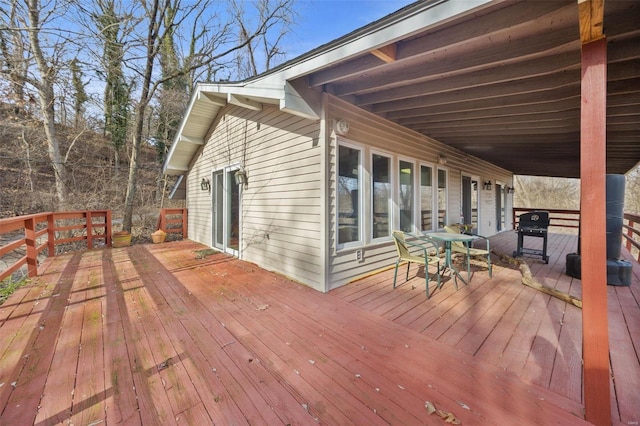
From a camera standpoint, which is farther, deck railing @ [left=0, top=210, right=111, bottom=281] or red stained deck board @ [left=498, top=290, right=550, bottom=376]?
deck railing @ [left=0, top=210, right=111, bottom=281]

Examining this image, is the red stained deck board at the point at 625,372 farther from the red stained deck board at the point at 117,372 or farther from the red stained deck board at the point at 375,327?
the red stained deck board at the point at 117,372

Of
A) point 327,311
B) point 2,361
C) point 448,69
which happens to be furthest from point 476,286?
point 2,361

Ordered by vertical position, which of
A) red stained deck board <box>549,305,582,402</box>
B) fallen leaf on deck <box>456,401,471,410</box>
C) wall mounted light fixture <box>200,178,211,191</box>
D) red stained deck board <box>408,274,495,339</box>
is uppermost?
wall mounted light fixture <box>200,178,211,191</box>

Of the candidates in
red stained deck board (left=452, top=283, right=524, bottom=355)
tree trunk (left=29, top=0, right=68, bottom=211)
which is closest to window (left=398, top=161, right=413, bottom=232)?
red stained deck board (left=452, top=283, right=524, bottom=355)

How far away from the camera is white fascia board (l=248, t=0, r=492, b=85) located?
1.76 metres

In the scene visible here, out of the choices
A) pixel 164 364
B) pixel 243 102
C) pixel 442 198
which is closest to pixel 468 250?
pixel 442 198

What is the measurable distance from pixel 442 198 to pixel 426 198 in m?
0.81

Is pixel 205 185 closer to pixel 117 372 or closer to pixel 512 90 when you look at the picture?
pixel 117 372

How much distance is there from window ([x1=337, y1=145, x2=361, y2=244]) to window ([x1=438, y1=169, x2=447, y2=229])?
2919mm

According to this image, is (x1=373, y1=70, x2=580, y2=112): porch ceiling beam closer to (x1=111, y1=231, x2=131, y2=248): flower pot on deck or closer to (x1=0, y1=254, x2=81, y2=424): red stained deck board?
(x1=0, y1=254, x2=81, y2=424): red stained deck board

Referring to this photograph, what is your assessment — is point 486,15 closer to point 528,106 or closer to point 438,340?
point 528,106

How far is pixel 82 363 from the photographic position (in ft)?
6.61

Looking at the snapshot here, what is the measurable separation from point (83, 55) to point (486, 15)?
28.4ft

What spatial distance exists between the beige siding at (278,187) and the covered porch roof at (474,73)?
57 cm
